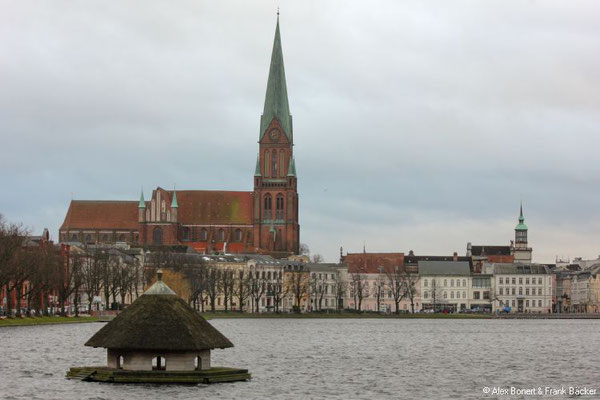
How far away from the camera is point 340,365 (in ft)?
283

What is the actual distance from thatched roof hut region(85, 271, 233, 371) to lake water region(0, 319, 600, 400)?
206 cm

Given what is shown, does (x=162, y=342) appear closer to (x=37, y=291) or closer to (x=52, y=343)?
(x=52, y=343)

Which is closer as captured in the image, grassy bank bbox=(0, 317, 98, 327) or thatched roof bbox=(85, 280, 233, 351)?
thatched roof bbox=(85, 280, 233, 351)

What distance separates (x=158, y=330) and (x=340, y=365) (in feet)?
Result: 82.6

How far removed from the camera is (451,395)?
6550 centimetres

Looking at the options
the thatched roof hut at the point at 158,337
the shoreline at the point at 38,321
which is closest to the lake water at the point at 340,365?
the thatched roof hut at the point at 158,337

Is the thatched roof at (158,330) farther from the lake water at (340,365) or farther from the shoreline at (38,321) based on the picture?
the shoreline at (38,321)

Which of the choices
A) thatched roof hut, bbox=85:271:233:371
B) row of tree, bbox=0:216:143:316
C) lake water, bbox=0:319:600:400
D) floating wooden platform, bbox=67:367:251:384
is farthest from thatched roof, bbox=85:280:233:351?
row of tree, bbox=0:216:143:316

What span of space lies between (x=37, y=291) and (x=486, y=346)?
187 ft

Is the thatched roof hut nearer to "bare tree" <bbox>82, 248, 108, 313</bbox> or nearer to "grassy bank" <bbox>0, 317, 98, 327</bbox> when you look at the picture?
"grassy bank" <bbox>0, 317, 98, 327</bbox>

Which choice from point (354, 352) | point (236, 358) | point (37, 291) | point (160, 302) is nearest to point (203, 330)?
point (160, 302)

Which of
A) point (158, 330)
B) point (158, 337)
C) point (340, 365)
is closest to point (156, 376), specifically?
point (158, 337)

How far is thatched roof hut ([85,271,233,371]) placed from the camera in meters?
63.1

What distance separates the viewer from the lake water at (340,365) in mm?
63469
